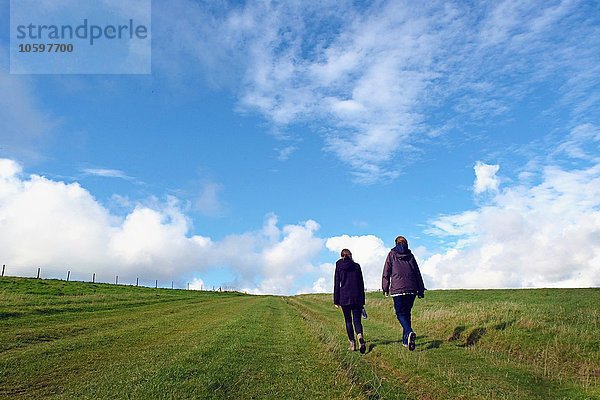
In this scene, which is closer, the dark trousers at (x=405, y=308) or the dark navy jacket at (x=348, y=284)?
the dark trousers at (x=405, y=308)

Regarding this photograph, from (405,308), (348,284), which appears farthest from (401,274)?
(348,284)

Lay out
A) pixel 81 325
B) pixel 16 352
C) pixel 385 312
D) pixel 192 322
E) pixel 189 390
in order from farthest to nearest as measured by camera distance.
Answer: pixel 385 312 → pixel 192 322 → pixel 81 325 → pixel 16 352 → pixel 189 390

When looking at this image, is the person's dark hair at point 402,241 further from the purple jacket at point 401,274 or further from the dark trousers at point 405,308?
the dark trousers at point 405,308

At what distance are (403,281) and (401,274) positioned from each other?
23 centimetres

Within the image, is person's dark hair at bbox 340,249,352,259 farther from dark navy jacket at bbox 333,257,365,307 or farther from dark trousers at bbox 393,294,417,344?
dark trousers at bbox 393,294,417,344

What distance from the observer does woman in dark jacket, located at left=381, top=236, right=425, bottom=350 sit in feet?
46.9

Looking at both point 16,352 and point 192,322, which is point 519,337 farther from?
point 16,352

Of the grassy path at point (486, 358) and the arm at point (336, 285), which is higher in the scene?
the arm at point (336, 285)

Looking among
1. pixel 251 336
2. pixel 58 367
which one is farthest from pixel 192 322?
pixel 58 367

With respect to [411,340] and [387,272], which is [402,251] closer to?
[387,272]

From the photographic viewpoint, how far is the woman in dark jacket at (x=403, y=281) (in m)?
14.3

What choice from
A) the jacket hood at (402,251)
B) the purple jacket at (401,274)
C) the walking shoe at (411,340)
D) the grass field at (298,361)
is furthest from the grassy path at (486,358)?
the jacket hood at (402,251)

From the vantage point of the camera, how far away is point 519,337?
16000 millimetres

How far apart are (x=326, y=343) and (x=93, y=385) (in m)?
7.93
